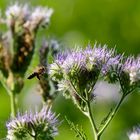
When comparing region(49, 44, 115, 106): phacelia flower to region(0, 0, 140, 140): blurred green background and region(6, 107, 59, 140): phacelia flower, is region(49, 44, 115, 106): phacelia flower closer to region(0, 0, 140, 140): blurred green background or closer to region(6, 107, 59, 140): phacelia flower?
region(6, 107, 59, 140): phacelia flower

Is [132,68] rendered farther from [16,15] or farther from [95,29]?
[95,29]

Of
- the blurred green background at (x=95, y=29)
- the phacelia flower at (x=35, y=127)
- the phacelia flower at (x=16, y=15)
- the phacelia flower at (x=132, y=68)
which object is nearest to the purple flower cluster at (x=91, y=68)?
the phacelia flower at (x=132, y=68)

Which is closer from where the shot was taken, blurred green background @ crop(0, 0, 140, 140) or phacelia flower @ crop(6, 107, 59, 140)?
phacelia flower @ crop(6, 107, 59, 140)

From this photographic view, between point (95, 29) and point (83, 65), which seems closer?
point (83, 65)

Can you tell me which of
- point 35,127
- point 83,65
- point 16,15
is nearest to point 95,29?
point 16,15

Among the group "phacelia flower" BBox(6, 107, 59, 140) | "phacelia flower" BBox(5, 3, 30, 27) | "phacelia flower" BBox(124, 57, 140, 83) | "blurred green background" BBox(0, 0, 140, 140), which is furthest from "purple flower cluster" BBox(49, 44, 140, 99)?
"blurred green background" BBox(0, 0, 140, 140)

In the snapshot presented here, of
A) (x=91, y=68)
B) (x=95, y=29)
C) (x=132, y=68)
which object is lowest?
(x=132, y=68)
